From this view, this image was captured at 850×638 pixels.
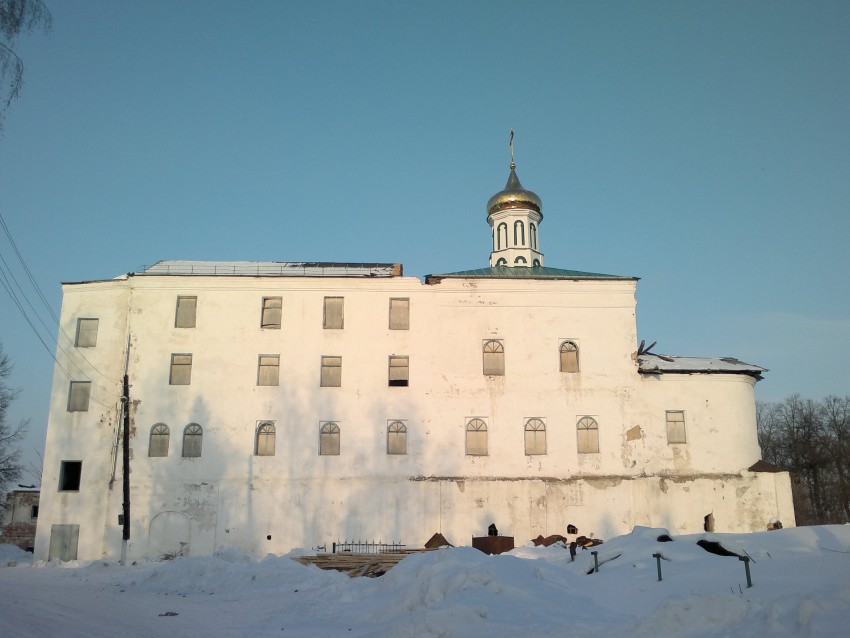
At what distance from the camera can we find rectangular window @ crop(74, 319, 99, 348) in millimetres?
30578

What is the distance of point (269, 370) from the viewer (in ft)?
99.2

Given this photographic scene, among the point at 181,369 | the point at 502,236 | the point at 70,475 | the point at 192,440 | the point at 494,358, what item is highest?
the point at 502,236

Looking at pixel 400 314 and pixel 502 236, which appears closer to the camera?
pixel 400 314

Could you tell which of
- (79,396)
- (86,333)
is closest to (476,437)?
(79,396)

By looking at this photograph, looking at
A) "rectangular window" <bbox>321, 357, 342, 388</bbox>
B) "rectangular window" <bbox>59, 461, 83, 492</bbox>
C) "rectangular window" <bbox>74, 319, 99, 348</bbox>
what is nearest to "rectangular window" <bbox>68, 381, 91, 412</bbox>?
"rectangular window" <bbox>74, 319, 99, 348</bbox>

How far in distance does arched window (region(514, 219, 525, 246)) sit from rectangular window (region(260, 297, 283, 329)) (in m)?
13.9

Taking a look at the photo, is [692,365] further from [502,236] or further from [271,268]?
[271,268]

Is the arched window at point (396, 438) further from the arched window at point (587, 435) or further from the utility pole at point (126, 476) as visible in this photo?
the utility pole at point (126, 476)

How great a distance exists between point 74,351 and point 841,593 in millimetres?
29377

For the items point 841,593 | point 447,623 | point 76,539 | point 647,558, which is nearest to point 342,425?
point 76,539

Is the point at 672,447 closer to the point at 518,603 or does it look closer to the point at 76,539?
the point at 518,603

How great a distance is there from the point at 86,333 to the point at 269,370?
7970mm

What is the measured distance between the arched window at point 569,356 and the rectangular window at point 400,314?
21.7 feet

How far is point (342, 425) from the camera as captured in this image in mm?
29516
